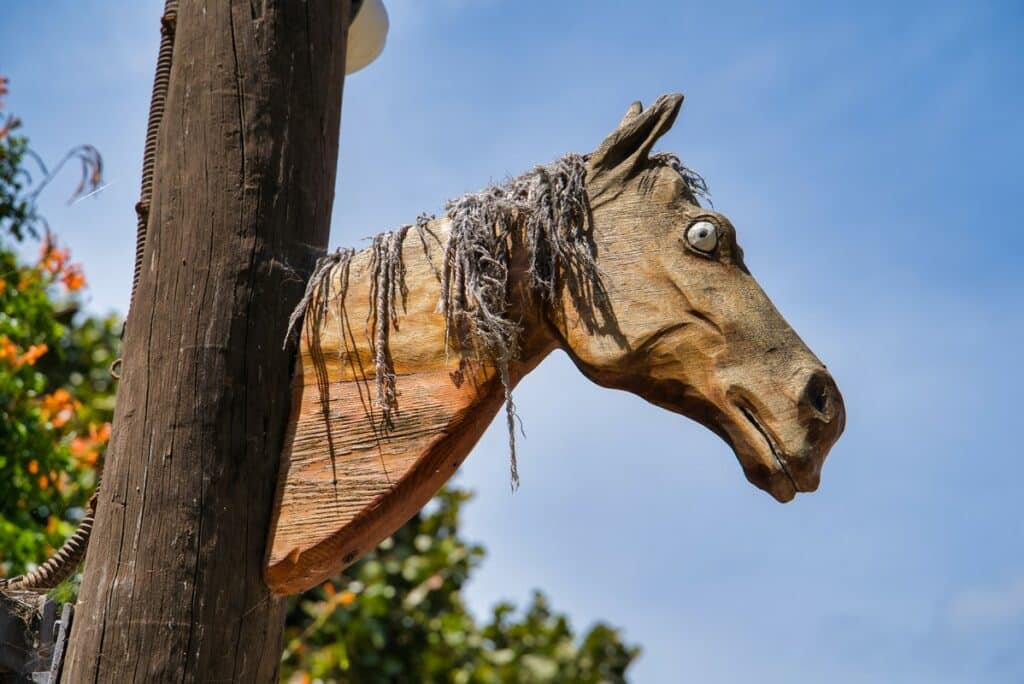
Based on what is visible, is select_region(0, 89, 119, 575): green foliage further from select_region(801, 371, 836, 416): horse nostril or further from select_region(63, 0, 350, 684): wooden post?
select_region(801, 371, 836, 416): horse nostril

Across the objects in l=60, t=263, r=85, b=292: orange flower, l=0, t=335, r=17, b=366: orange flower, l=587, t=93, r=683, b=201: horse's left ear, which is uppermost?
l=60, t=263, r=85, b=292: orange flower

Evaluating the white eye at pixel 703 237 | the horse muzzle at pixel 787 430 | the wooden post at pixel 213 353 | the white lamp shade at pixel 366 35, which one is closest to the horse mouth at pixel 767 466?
the horse muzzle at pixel 787 430

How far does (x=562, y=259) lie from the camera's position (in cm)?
202

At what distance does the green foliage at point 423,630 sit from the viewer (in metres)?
5.65

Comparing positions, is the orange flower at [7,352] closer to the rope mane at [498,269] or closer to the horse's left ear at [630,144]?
the rope mane at [498,269]

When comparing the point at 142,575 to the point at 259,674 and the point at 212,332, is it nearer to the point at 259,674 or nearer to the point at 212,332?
the point at 259,674

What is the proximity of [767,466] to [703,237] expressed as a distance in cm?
39

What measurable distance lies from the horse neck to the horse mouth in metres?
0.39

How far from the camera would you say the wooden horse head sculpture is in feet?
6.31

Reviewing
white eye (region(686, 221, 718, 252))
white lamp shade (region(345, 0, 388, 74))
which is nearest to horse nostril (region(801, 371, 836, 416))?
white eye (region(686, 221, 718, 252))

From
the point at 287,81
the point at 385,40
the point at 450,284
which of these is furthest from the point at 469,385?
the point at 385,40

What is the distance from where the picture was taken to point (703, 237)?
198 centimetres

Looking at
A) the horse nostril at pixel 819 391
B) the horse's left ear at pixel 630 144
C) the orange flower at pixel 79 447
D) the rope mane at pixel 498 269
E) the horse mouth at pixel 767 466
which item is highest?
the orange flower at pixel 79 447


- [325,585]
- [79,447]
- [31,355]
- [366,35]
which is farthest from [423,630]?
[366,35]
